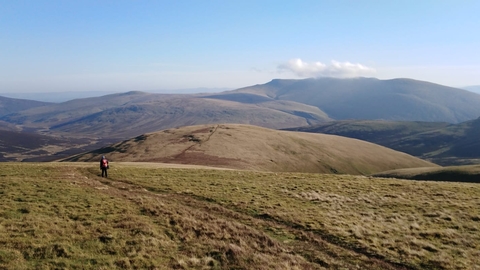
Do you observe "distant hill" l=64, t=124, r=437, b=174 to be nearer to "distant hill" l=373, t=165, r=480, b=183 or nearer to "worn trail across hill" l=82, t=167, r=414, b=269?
"distant hill" l=373, t=165, r=480, b=183

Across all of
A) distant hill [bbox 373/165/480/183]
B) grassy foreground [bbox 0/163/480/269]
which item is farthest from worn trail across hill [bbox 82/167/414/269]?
distant hill [bbox 373/165/480/183]

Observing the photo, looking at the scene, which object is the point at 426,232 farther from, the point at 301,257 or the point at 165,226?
the point at 165,226

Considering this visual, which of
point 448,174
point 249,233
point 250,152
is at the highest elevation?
point 249,233

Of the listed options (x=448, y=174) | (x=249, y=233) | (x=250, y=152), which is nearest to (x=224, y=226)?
(x=249, y=233)

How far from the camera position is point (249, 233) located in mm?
21438

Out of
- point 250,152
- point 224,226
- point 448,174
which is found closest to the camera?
point 224,226

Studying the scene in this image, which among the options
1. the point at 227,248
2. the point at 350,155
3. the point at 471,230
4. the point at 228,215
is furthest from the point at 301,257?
the point at 350,155

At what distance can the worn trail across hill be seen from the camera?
60.7 feet

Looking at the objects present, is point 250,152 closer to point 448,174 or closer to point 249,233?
point 448,174

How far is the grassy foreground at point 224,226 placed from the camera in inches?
667

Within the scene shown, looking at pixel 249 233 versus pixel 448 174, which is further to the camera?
pixel 448 174

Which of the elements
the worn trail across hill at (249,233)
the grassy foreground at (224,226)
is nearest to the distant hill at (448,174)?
the grassy foreground at (224,226)

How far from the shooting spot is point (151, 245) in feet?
59.6

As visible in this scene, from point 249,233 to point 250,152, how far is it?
3349 inches
